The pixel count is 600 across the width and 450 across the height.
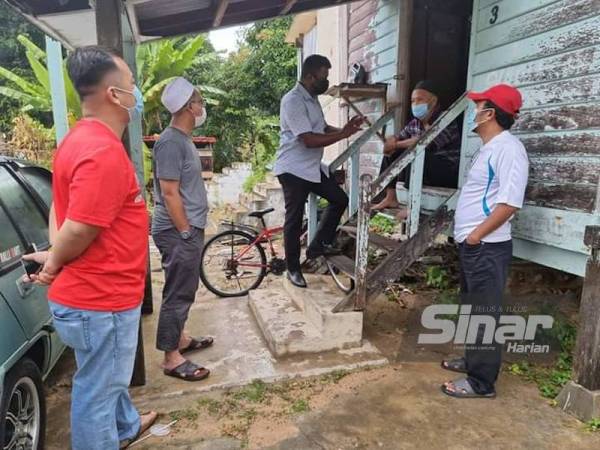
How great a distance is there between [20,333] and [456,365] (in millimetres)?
2614

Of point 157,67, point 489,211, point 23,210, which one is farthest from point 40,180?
point 157,67

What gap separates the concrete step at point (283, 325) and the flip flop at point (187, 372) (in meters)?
0.53

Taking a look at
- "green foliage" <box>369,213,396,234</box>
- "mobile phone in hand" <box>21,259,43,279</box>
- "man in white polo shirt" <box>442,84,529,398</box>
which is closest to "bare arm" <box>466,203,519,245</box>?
"man in white polo shirt" <box>442,84,529,398</box>

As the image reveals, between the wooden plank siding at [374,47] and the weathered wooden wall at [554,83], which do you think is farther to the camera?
the wooden plank siding at [374,47]

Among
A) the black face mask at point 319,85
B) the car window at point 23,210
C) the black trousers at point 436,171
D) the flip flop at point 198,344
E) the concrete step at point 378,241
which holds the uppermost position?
the black face mask at point 319,85

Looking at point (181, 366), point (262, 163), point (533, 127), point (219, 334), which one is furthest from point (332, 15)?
point (181, 366)

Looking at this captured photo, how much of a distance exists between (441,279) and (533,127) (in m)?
2.24

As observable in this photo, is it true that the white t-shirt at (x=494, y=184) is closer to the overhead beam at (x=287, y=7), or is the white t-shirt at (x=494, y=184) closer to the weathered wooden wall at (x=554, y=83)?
the weathered wooden wall at (x=554, y=83)

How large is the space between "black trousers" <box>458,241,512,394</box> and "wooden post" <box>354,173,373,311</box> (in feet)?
2.16

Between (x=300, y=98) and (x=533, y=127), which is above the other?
(x=300, y=98)

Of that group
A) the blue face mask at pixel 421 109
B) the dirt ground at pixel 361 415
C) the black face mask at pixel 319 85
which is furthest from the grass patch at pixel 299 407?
the blue face mask at pixel 421 109

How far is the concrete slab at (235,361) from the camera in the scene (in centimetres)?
279

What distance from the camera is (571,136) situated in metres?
2.57

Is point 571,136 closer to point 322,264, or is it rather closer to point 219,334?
point 322,264
